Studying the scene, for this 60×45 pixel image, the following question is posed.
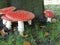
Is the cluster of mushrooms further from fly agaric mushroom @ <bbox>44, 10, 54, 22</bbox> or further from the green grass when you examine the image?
fly agaric mushroom @ <bbox>44, 10, 54, 22</bbox>

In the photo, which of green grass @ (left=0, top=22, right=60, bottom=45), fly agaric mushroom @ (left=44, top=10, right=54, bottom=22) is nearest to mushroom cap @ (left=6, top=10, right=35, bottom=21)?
green grass @ (left=0, top=22, right=60, bottom=45)

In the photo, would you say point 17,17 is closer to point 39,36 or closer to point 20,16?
point 20,16

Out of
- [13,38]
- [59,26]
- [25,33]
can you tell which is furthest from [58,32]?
Answer: [13,38]

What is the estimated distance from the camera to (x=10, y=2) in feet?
12.2

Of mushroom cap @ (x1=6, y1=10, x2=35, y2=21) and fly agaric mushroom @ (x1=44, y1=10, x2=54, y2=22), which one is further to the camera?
fly agaric mushroom @ (x1=44, y1=10, x2=54, y2=22)

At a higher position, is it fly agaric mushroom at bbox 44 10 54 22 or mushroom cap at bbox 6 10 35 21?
mushroom cap at bbox 6 10 35 21

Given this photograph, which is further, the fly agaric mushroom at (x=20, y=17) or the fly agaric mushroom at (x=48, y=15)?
the fly agaric mushroom at (x=48, y=15)

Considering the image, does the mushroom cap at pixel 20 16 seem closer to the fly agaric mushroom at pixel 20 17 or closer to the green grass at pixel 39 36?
the fly agaric mushroom at pixel 20 17

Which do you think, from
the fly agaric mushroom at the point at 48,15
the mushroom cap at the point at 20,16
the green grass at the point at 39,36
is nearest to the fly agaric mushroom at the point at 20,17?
the mushroom cap at the point at 20,16

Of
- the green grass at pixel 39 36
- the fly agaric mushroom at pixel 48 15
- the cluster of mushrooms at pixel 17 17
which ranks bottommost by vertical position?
the green grass at pixel 39 36

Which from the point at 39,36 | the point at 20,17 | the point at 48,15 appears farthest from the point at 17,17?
the point at 48,15

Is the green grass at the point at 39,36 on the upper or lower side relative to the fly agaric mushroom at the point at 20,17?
lower

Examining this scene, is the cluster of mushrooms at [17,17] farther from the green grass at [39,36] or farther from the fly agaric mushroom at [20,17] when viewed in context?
the green grass at [39,36]

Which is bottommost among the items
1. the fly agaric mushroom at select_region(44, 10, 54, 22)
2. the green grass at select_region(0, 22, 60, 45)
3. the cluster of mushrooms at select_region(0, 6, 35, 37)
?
the green grass at select_region(0, 22, 60, 45)
